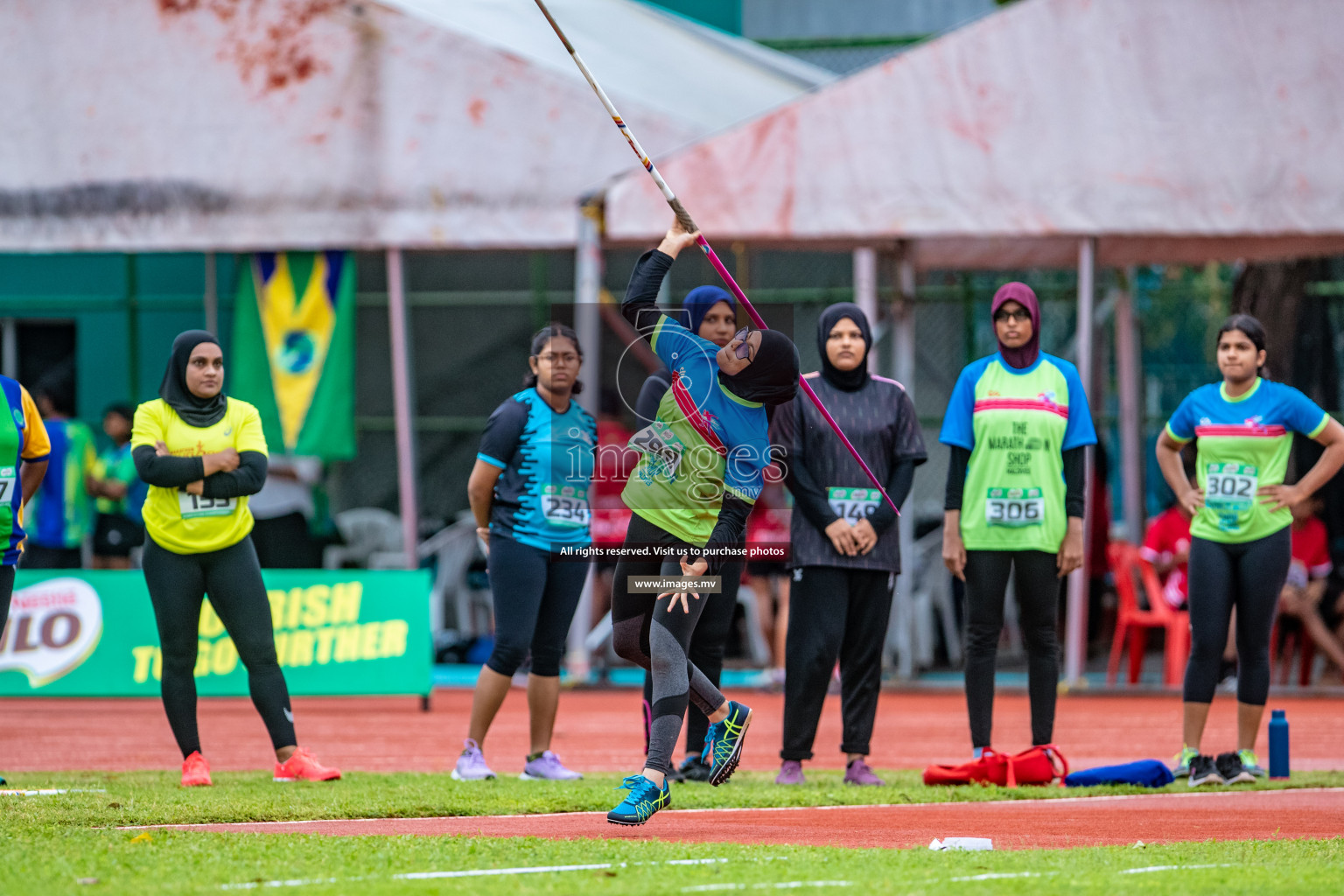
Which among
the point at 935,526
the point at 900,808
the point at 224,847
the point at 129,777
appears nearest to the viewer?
the point at 224,847

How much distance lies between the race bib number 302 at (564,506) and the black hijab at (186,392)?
1545mm

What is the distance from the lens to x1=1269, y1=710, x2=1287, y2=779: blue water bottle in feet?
26.0

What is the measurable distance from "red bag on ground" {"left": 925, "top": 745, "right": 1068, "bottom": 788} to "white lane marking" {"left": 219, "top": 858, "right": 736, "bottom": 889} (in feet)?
8.56

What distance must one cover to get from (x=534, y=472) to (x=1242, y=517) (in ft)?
11.0

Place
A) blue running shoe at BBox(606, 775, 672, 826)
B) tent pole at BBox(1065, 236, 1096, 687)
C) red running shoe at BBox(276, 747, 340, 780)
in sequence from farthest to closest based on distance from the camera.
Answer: tent pole at BBox(1065, 236, 1096, 687), red running shoe at BBox(276, 747, 340, 780), blue running shoe at BBox(606, 775, 672, 826)

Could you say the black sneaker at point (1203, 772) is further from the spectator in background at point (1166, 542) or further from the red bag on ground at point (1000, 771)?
the spectator in background at point (1166, 542)

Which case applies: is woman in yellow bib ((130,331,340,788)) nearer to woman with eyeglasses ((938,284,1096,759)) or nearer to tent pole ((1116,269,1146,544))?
woman with eyeglasses ((938,284,1096,759))

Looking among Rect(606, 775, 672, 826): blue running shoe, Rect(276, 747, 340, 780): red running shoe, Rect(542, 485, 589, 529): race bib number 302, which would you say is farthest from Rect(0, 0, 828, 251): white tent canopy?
Rect(606, 775, 672, 826): blue running shoe

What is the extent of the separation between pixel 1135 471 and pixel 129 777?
10.5 meters

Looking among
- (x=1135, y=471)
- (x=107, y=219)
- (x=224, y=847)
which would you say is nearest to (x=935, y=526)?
(x=1135, y=471)

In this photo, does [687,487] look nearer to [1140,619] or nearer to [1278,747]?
[1278,747]

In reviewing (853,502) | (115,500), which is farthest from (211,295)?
(853,502)

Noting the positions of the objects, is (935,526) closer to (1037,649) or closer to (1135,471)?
(1135,471)

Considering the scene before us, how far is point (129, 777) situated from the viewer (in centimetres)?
779
